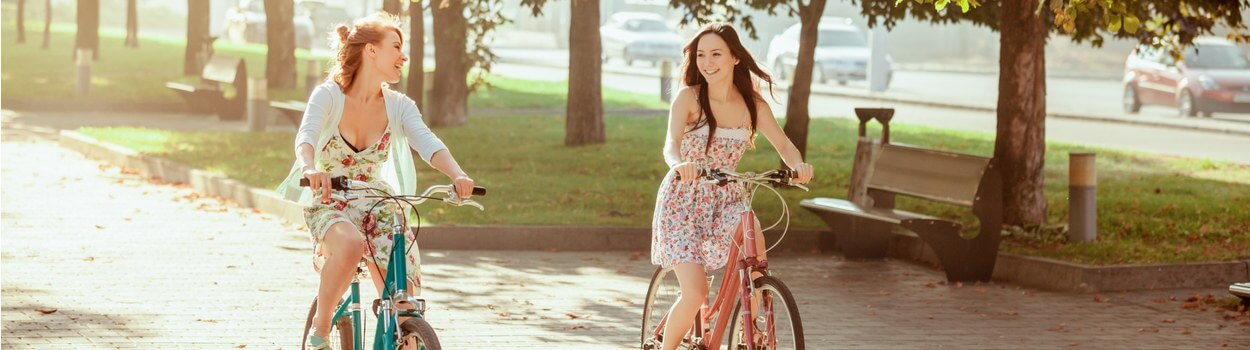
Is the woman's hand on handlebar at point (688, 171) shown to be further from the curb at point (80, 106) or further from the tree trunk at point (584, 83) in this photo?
the curb at point (80, 106)

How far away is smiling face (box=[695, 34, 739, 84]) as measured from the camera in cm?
599

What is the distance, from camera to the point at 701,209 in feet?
19.6

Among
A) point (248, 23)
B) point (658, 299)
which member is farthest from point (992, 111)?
point (248, 23)

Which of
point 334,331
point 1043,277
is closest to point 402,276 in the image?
point 334,331

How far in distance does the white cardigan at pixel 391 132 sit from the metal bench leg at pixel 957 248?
481 centimetres

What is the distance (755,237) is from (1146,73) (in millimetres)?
24076

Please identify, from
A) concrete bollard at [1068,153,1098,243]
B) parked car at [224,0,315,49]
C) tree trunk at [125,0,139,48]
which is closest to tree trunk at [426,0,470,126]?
concrete bollard at [1068,153,1098,243]

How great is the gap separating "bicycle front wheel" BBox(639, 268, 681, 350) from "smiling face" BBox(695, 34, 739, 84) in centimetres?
73

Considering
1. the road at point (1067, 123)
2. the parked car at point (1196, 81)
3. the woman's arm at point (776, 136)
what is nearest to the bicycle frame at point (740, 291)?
the woman's arm at point (776, 136)

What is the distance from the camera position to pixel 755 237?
18.9ft

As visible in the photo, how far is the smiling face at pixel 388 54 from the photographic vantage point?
546 centimetres

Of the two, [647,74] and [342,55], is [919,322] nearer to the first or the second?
[342,55]

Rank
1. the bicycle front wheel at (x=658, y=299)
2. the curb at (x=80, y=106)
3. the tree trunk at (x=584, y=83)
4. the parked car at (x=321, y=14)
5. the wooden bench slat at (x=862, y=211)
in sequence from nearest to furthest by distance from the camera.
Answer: the bicycle front wheel at (x=658, y=299)
the wooden bench slat at (x=862, y=211)
the tree trunk at (x=584, y=83)
the curb at (x=80, y=106)
the parked car at (x=321, y=14)

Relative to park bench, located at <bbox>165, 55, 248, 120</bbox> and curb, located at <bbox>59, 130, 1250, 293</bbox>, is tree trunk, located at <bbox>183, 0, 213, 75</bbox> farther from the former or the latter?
curb, located at <bbox>59, 130, 1250, 293</bbox>
